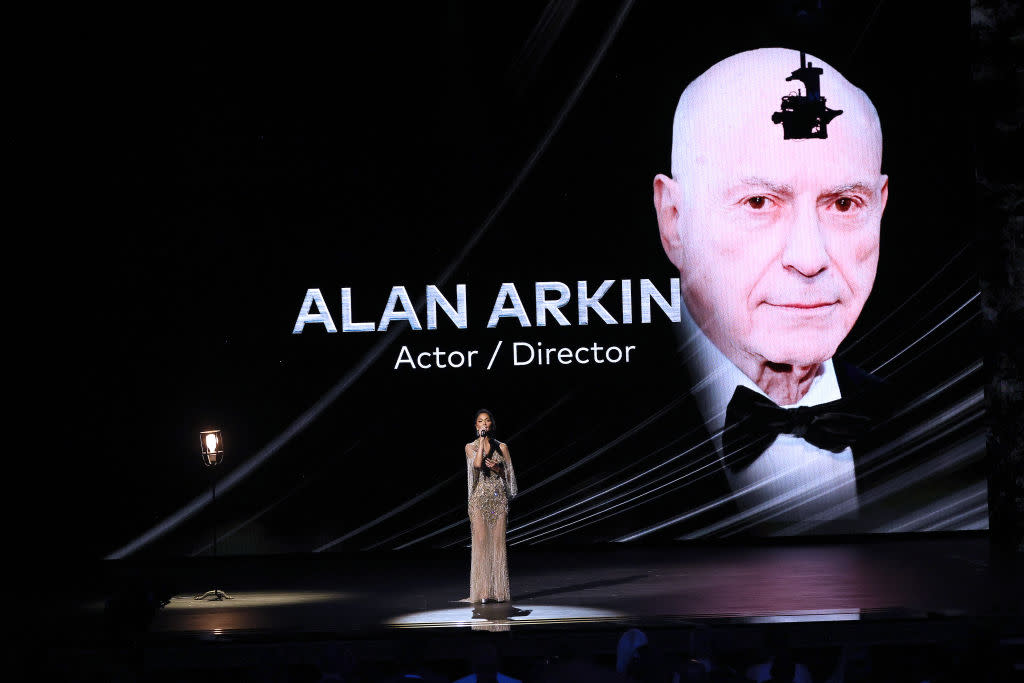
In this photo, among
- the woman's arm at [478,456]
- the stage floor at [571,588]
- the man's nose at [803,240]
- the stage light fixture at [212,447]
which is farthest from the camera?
the man's nose at [803,240]

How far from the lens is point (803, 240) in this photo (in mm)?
10062

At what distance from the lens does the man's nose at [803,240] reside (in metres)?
10.1

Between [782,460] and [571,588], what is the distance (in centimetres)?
257

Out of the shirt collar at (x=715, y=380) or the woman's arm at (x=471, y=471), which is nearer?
the woman's arm at (x=471, y=471)

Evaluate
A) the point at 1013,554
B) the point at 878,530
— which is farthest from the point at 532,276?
the point at 1013,554

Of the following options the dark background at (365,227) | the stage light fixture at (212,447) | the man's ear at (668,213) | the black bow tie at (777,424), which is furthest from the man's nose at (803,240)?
the stage light fixture at (212,447)

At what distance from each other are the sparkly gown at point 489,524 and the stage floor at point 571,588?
0.44 ft

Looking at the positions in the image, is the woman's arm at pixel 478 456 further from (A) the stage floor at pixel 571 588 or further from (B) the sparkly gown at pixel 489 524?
(A) the stage floor at pixel 571 588

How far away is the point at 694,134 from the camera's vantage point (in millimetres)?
10188

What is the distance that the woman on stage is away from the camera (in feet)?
25.5

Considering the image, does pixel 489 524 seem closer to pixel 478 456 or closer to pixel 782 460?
pixel 478 456

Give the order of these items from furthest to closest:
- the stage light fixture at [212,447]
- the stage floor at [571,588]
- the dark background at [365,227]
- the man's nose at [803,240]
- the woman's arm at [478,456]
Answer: the dark background at [365,227], the man's nose at [803,240], the stage light fixture at [212,447], the woman's arm at [478,456], the stage floor at [571,588]

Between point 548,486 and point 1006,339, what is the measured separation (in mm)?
3471

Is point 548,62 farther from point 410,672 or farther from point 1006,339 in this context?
point 410,672
